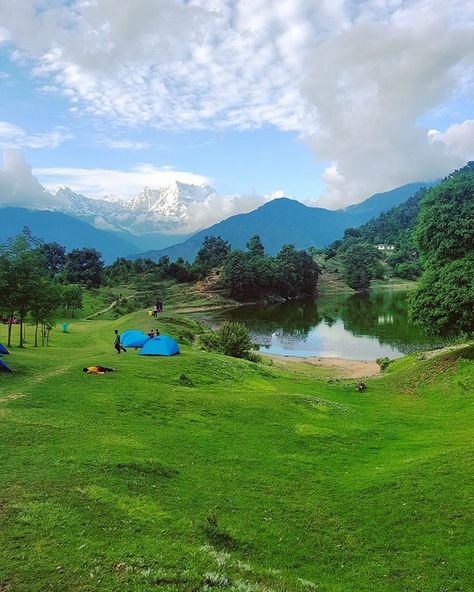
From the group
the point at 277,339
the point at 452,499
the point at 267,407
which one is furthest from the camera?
the point at 277,339

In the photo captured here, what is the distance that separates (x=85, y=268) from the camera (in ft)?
518

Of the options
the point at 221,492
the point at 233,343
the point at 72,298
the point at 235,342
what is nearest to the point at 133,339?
the point at 233,343

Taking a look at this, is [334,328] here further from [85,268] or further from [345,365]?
[85,268]

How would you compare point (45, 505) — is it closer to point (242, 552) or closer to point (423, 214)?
point (242, 552)

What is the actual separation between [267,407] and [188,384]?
6849 mm

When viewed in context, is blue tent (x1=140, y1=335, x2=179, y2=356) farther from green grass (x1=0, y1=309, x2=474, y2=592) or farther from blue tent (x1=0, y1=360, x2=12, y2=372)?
blue tent (x1=0, y1=360, x2=12, y2=372)

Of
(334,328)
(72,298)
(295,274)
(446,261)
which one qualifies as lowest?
(334,328)

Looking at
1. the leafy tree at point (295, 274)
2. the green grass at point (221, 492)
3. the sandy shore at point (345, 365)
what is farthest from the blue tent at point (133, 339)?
the leafy tree at point (295, 274)

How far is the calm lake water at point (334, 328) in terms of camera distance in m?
74.8

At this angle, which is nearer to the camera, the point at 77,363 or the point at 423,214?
the point at 77,363

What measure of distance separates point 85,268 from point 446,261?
138 meters

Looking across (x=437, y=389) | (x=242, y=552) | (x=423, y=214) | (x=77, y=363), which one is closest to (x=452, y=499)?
(x=242, y=552)

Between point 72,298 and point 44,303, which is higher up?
point 44,303

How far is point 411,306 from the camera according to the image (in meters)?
38.0
